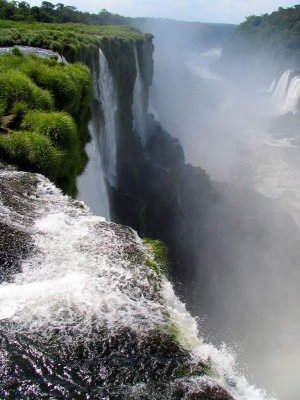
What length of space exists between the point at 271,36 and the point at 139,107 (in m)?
87.1

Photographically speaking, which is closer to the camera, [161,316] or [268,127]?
[161,316]

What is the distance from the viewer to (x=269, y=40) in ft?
334

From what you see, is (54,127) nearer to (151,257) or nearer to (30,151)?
(30,151)

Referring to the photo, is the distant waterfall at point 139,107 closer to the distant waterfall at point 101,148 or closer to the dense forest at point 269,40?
the distant waterfall at point 101,148

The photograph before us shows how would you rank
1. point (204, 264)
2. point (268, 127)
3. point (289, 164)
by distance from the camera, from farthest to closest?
→ 1. point (268, 127)
2. point (289, 164)
3. point (204, 264)

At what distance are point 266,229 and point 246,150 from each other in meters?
22.2

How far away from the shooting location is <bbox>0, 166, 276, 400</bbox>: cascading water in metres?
3.83

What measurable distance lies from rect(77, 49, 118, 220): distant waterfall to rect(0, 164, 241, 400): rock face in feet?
17.0

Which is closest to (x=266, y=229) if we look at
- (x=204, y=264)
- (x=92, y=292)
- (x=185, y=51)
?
(x=204, y=264)

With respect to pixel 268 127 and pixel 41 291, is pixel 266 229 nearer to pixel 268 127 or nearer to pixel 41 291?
pixel 41 291

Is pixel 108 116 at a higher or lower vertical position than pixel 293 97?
higher

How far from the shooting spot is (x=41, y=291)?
4.71m

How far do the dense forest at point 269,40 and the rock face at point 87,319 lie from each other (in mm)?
92731

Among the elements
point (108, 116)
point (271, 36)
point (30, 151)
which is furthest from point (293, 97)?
point (30, 151)
